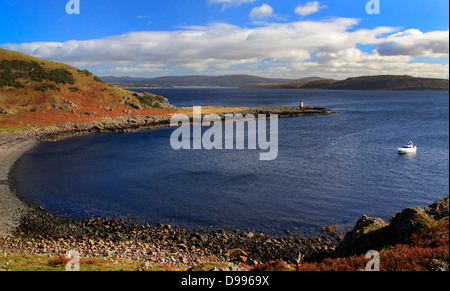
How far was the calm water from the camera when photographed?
2519 cm

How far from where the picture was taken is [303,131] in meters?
69.2

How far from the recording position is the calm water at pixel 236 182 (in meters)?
25.2

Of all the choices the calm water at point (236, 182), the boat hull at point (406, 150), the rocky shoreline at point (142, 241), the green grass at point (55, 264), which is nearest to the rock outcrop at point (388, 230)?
the rocky shoreline at point (142, 241)

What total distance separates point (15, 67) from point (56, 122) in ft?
99.4

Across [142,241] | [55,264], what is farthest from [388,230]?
[55,264]

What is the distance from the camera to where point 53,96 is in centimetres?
7625

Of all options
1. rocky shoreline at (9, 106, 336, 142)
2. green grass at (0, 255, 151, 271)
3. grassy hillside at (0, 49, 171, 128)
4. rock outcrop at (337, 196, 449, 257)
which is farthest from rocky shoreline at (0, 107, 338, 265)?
→ grassy hillside at (0, 49, 171, 128)

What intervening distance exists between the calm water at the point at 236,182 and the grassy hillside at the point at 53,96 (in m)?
19.8

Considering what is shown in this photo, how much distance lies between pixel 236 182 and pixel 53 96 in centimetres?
6401

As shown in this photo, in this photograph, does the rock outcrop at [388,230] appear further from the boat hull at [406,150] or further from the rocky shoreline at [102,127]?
the rocky shoreline at [102,127]

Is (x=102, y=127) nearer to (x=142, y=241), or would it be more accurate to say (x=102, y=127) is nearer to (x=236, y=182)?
(x=236, y=182)

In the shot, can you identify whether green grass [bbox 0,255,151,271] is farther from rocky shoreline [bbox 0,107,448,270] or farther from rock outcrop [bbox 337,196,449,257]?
rock outcrop [bbox 337,196,449,257]

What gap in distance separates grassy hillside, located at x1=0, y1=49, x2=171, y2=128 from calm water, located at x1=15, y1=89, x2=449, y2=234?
64.9 feet
